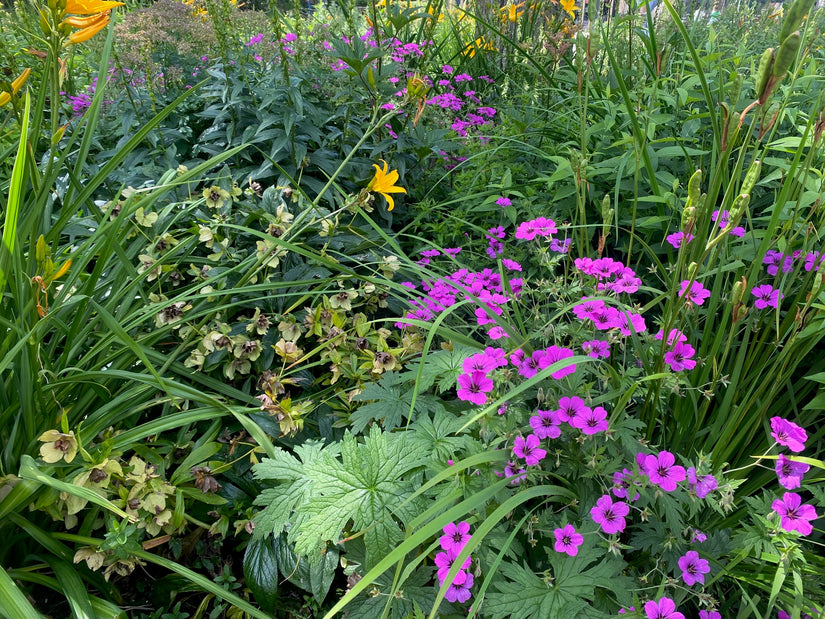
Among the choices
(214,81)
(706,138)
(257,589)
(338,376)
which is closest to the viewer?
(257,589)

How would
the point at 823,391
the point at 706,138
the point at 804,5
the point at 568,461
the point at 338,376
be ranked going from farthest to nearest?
the point at 706,138 → the point at 338,376 → the point at 823,391 → the point at 568,461 → the point at 804,5

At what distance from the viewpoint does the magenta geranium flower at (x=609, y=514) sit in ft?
3.19

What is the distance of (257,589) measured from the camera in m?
1.23

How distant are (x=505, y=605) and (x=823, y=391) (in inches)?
37.8

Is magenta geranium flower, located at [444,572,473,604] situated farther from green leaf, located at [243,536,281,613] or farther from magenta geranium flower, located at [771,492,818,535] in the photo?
magenta geranium flower, located at [771,492,818,535]

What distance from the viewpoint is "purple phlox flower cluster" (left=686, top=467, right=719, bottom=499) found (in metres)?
0.97

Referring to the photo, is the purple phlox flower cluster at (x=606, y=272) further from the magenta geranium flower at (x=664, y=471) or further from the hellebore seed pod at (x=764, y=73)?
the hellebore seed pod at (x=764, y=73)

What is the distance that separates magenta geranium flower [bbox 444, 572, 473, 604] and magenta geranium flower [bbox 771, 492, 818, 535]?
550 millimetres

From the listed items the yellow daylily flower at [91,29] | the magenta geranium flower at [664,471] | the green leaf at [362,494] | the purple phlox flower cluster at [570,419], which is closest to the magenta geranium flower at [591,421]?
the purple phlox flower cluster at [570,419]

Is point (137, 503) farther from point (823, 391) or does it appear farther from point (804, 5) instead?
point (823, 391)

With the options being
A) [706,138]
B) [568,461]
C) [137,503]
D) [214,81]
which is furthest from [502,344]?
[214,81]

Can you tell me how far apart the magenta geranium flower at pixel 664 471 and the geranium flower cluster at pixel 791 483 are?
0.56 feet

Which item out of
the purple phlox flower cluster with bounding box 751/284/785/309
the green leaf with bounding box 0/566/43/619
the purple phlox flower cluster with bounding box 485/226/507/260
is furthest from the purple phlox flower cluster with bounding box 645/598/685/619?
the purple phlox flower cluster with bounding box 485/226/507/260

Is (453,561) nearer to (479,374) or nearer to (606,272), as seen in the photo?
(479,374)
